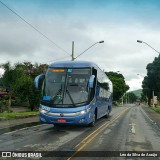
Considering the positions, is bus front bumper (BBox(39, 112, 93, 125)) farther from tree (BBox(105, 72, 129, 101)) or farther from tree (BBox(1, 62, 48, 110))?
tree (BBox(105, 72, 129, 101))

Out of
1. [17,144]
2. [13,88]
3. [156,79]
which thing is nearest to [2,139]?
[17,144]

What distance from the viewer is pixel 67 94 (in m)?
17.1

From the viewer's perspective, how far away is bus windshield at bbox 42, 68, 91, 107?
17.0 metres

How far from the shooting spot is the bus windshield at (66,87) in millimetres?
16953

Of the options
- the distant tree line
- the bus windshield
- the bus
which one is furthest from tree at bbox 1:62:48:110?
the distant tree line

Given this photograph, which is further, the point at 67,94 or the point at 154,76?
the point at 154,76

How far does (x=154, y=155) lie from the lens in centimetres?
1044

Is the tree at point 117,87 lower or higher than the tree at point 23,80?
higher

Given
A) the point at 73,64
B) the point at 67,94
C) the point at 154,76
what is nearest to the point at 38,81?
the point at 67,94

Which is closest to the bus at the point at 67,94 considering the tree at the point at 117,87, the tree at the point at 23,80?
the tree at the point at 23,80

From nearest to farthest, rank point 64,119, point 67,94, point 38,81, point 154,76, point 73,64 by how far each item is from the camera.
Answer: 1. point 64,119
2. point 67,94
3. point 38,81
4. point 73,64
5. point 154,76

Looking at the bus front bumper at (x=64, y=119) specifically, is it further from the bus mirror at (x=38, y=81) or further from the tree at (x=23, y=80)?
the tree at (x=23, y=80)

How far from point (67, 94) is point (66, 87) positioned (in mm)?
398

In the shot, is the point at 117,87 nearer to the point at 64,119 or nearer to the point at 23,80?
the point at 23,80
